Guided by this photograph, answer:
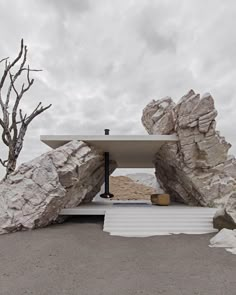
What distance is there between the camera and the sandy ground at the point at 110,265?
12.1 feet

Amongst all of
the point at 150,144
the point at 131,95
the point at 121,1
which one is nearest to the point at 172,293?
the point at 150,144

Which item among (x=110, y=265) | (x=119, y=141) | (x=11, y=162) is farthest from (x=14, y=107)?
(x=110, y=265)

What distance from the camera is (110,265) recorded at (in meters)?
4.81

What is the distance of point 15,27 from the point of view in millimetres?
10242

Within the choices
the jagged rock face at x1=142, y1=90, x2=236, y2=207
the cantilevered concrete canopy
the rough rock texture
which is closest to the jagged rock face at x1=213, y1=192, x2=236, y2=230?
the jagged rock face at x1=142, y1=90, x2=236, y2=207

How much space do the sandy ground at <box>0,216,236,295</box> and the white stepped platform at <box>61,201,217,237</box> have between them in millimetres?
566

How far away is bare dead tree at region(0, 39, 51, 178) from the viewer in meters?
11.3

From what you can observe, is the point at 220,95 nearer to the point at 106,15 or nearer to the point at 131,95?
the point at 131,95

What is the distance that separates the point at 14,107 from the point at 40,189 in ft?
17.3

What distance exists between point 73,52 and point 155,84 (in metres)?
4.45

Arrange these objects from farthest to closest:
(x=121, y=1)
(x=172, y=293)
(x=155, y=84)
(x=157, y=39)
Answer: (x=155, y=84)
(x=157, y=39)
(x=121, y=1)
(x=172, y=293)

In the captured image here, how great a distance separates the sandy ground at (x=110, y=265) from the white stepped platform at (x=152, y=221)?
0.57 meters

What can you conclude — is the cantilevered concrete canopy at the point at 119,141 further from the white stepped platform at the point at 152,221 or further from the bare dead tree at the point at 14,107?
the white stepped platform at the point at 152,221

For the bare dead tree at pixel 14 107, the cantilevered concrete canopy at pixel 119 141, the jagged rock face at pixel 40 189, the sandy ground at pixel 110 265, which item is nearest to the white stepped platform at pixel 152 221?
the sandy ground at pixel 110 265
